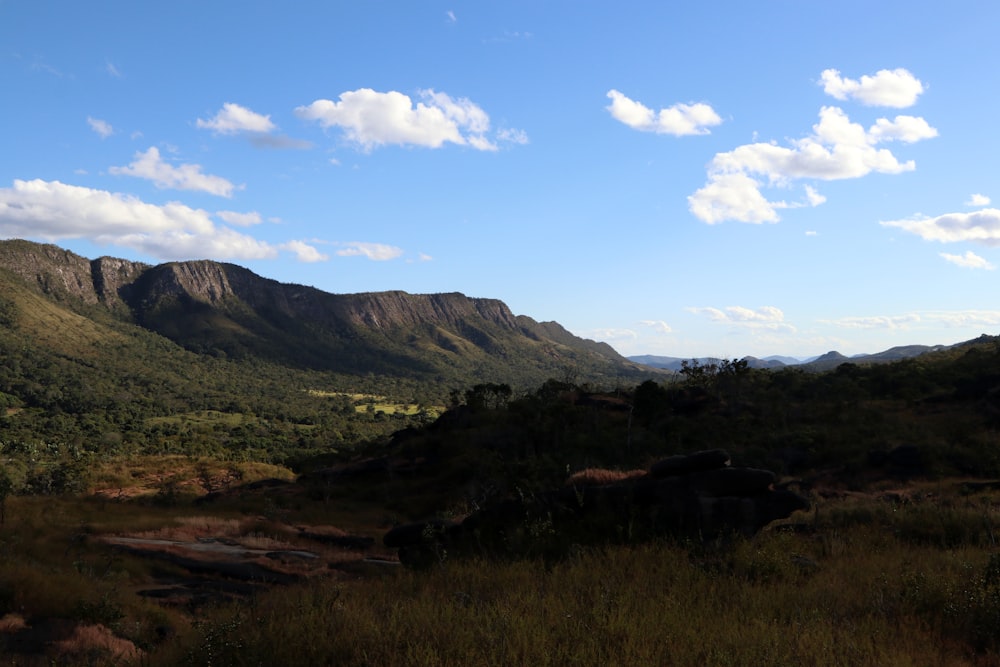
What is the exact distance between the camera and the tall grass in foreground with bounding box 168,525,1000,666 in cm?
552

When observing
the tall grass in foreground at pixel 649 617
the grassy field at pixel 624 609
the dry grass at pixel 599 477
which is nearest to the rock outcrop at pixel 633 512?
the dry grass at pixel 599 477

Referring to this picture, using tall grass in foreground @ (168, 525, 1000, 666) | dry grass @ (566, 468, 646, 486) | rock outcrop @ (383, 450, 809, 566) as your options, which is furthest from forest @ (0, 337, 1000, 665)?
dry grass @ (566, 468, 646, 486)

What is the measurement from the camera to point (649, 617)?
6398mm

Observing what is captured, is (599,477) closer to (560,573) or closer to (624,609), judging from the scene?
(560,573)

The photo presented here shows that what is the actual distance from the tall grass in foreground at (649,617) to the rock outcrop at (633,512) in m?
1.89

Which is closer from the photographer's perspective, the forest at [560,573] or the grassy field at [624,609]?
the grassy field at [624,609]

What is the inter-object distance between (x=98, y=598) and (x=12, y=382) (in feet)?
686

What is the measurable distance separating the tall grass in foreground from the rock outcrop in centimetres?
189

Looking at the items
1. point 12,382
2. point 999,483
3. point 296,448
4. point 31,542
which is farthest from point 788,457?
point 12,382

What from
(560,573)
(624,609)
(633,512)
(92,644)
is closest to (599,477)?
(633,512)

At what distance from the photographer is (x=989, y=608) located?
6426 mm

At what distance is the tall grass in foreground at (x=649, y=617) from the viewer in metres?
Result: 5.52

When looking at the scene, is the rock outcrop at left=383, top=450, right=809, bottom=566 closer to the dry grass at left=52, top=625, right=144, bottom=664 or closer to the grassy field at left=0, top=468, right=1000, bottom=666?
A: the grassy field at left=0, top=468, right=1000, bottom=666

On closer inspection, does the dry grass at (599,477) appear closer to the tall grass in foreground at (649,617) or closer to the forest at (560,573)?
the forest at (560,573)
